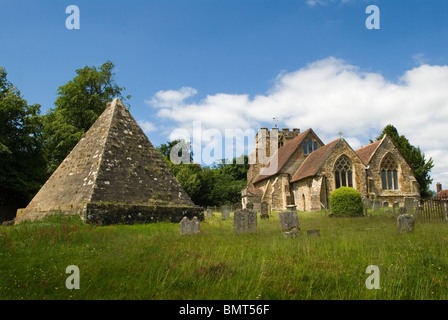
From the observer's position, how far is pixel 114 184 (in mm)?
12523

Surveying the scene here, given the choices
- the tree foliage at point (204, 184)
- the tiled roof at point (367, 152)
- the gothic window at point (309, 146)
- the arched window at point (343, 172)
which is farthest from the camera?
the tree foliage at point (204, 184)

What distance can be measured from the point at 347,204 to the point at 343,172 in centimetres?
1171

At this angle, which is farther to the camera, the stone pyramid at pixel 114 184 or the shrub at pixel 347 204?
the shrub at pixel 347 204

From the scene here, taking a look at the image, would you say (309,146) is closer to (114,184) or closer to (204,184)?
(204,184)

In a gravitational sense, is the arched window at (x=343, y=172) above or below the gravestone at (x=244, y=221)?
above

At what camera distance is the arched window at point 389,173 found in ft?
112

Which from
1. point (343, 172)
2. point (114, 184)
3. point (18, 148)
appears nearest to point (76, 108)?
point (18, 148)

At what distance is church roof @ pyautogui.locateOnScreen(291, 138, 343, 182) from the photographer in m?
31.2

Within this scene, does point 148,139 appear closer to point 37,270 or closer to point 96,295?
point 37,270

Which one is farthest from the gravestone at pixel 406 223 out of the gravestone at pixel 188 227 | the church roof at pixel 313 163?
the church roof at pixel 313 163

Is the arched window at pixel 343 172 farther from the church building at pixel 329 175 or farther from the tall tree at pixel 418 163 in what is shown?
the tall tree at pixel 418 163

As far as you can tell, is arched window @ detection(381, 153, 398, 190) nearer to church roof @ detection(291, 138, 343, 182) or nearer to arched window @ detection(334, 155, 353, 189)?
arched window @ detection(334, 155, 353, 189)

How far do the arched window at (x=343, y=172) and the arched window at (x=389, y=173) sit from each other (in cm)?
478

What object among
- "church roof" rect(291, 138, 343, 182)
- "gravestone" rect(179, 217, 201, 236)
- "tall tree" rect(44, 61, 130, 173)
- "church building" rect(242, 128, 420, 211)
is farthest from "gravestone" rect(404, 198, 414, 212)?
"tall tree" rect(44, 61, 130, 173)
